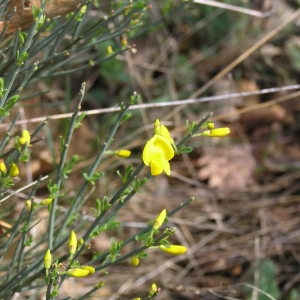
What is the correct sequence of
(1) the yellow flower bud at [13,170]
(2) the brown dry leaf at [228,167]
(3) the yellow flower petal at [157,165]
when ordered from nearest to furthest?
1. (3) the yellow flower petal at [157,165]
2. (1) the yellow flower bud at [13,170]
3. (2) the brown dry leaf at [228,167]

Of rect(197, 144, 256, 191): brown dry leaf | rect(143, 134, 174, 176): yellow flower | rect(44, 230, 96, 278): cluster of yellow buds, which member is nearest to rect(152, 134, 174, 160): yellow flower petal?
rect(143, 134, 174, 176): yellow flower

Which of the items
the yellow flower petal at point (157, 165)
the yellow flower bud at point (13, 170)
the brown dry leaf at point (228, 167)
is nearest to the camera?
the yellow flower petal at point (157, 165)

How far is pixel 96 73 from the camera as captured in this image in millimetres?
3432

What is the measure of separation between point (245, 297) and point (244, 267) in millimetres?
291

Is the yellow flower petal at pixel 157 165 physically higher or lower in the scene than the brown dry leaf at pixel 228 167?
lower

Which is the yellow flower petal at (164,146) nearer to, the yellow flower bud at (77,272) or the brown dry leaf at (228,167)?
the yellow flower bud at (77,272)

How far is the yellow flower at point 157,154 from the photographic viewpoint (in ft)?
3.99

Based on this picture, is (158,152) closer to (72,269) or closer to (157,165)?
(157,165)

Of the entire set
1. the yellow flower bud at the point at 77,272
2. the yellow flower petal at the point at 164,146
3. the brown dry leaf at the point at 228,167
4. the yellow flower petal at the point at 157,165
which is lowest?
the yellow flower bud at the point at 77,272

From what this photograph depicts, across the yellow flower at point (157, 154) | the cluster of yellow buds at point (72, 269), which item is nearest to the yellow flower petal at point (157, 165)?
the yellow flower at point (157, 154)

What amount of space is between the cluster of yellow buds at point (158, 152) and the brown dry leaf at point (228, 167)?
1.85m

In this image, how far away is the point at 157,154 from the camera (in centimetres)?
123

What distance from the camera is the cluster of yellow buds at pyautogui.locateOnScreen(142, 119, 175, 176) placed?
1217mm

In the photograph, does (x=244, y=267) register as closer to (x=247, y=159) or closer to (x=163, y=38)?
(x=247, y=159)
